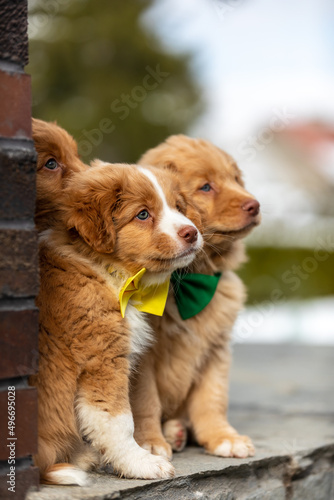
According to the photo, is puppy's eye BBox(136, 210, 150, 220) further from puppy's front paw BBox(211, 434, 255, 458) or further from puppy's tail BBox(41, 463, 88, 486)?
puppy's front paw BBox(211, 434, 255, 458)

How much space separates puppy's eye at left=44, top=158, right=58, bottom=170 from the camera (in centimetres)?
291

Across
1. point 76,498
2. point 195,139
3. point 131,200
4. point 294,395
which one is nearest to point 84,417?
point 76,498

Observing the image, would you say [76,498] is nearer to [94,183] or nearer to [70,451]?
[70,451]

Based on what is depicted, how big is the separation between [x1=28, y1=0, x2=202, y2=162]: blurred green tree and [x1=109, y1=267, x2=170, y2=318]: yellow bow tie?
14.4 metres

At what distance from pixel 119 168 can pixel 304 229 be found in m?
12.3

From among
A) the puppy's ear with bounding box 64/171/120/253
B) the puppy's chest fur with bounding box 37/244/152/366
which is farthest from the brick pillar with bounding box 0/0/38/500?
the puppy's ear with bounding box 64/171/120/253

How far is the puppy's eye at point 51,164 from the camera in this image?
2.91 metres

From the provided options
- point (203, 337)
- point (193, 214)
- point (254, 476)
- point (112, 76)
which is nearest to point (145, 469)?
point (254, 476)

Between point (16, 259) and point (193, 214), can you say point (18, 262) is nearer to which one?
point (16, 259)

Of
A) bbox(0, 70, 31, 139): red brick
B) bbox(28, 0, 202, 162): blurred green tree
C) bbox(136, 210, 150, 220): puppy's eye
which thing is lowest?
bbox(28, 0, 202, 162): blurred green tree

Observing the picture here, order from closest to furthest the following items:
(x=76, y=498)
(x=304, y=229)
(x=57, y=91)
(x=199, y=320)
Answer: (x=76, y=498), (x=199, y=320), (x=304, y=229), (x=57, y=91)

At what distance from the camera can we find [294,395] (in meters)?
5.27

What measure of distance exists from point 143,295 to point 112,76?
15.9 metres

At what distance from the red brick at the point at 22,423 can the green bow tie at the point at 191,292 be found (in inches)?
44.8
